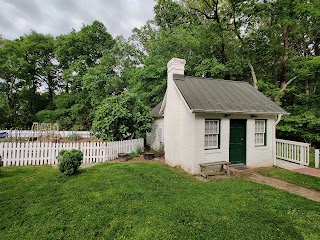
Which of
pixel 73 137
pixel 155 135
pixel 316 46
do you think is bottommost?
pixel 73 137

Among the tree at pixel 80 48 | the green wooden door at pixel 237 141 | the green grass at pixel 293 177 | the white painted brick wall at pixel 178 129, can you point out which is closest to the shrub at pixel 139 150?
the white painted brick wall at pixel 178 129

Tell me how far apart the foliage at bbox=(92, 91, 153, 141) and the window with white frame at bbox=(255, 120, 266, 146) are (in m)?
6.97

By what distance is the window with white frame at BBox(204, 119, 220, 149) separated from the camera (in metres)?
8.07

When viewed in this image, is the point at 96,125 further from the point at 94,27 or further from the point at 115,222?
the point at 94,27

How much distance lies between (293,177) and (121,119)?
9.97 meters

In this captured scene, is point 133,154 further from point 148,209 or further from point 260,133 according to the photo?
point 260,133

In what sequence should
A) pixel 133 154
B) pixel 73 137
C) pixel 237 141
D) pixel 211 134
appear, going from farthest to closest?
1. pixel 73 137
2. pixel 133 154
3. pixel 237 141
4. pixel 211 134

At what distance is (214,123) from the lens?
826 centimetres

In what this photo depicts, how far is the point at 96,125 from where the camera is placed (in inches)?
443

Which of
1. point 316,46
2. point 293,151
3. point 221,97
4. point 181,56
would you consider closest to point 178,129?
point 221,97

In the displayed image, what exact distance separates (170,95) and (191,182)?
513 centimetres

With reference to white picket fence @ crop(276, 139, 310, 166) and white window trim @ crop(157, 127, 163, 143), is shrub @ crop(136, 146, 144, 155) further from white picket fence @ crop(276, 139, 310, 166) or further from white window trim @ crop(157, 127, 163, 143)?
white picket fence @ crop(276, 139, 310, 166)

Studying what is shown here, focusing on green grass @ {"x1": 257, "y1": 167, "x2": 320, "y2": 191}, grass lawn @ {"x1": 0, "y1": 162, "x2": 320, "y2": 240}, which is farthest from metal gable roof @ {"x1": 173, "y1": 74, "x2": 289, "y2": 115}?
grass lawn @ {"x1": 0, "y1": 162, "x2": 320, "y2": 240}

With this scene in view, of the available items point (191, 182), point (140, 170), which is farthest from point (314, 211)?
point (140, 170)
